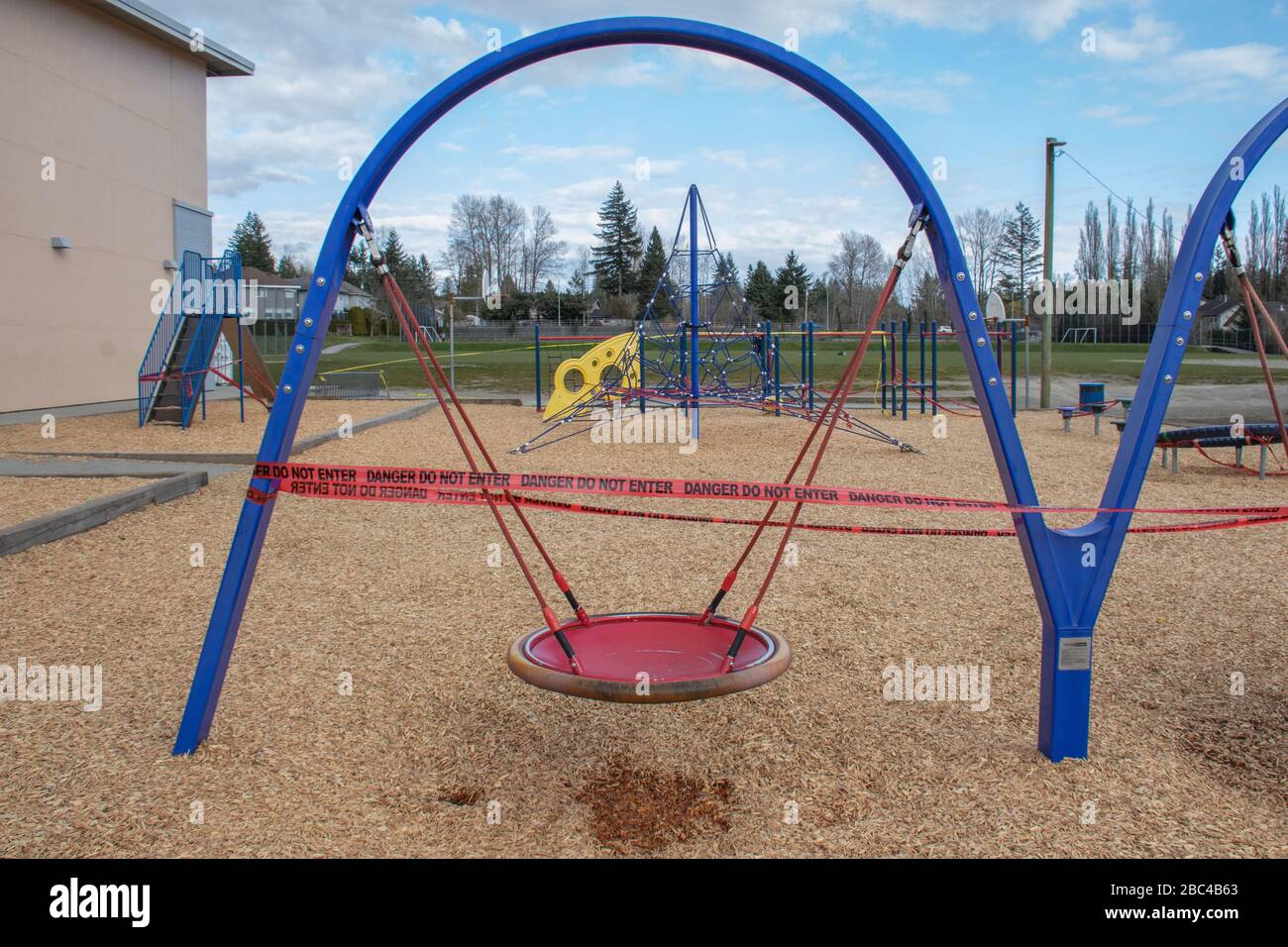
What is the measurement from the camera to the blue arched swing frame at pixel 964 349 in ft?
11.6

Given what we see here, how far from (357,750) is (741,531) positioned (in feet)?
14.9

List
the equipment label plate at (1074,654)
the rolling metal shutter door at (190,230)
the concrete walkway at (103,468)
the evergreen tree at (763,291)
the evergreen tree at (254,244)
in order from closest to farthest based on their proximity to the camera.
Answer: the equipment label plate at (1074,654) < the concrete walkway at (103,468) < the rolling metal shutter door at (190,230) < the evergreen tree at (763,291) < the evergreen tree at (254,244)

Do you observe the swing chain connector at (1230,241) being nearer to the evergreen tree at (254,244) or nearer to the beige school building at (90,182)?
the beige school building at (90,182)

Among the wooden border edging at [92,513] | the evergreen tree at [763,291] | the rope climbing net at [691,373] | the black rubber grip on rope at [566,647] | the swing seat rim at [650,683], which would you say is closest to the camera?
the swing seat rim at [650,683]

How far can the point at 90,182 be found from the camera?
17984 millimetres

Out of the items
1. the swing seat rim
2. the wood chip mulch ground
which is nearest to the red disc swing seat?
the swing seat rim

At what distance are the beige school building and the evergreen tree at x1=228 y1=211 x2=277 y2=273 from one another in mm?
70716

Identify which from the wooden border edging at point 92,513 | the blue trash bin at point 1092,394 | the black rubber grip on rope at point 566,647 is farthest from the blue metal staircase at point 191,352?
the blue trash bin at point 1092,394

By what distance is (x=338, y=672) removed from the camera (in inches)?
179

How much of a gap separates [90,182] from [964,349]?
18.7 metres

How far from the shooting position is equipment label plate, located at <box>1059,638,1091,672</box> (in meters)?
3.56

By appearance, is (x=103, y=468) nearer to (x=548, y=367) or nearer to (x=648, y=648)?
(x=648, y=648)
